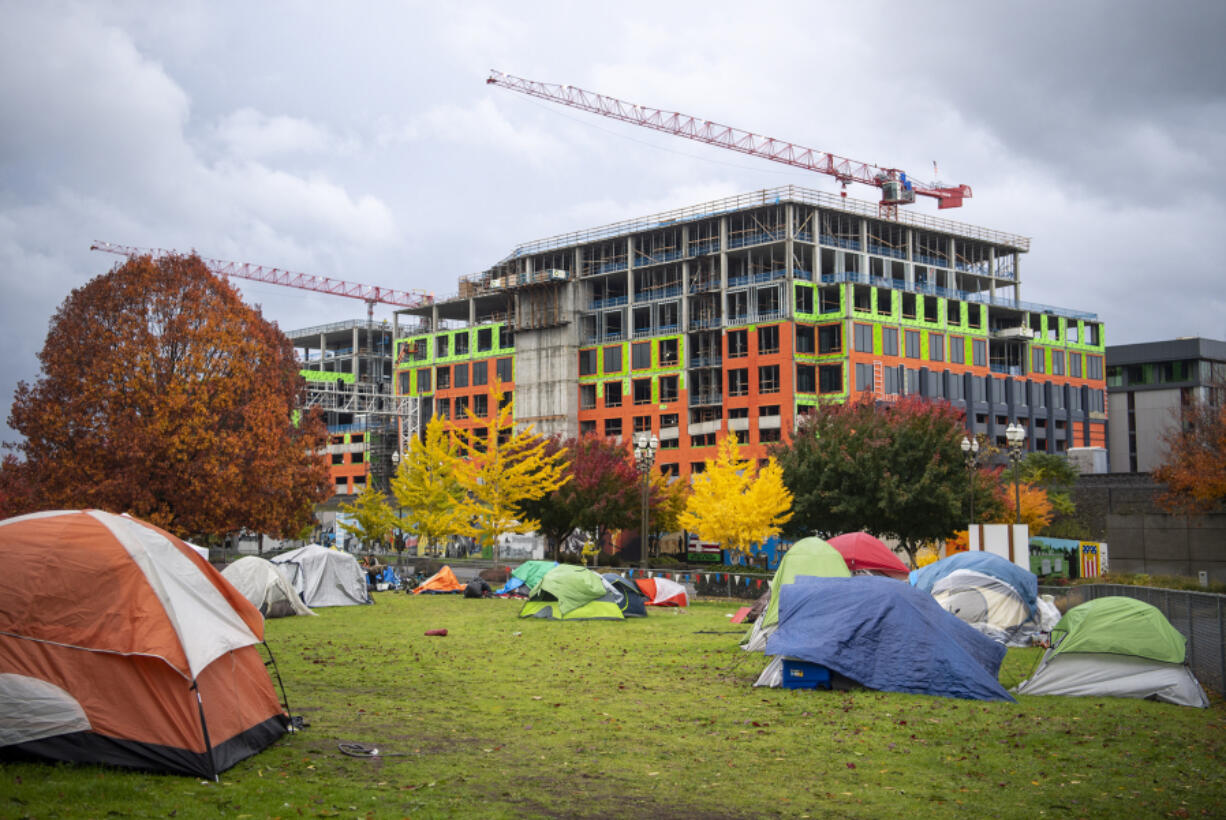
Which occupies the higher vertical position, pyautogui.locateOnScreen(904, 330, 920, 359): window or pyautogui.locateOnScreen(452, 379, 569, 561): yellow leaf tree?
pyautogui.locateOnScreen(904, 330, 920, 359): window

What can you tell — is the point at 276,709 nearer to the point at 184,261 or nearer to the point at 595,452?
the point at 184,261

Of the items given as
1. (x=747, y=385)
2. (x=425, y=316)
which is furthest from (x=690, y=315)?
(x=425, y=316)

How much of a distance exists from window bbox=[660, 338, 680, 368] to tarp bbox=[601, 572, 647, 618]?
56566 millimetres

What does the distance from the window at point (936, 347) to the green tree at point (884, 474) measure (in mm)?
37723

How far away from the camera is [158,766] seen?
1066 cm

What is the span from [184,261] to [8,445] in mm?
8628

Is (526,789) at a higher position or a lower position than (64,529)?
lower

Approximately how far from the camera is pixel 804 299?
8281 centimetres

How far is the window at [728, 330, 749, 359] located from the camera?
276ft

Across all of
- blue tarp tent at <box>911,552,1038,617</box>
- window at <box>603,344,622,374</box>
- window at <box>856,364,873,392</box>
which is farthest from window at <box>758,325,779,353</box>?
blue tarp tent at <box>911,552,1038,617</box>

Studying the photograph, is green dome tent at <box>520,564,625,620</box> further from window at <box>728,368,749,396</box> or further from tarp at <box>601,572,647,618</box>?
window at <box>728,368,749,396</box>

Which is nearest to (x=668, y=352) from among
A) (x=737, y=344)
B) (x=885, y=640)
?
(x=737, y=344)

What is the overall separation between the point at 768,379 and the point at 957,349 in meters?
17.4

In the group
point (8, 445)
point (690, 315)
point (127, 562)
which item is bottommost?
point (127, 562)
